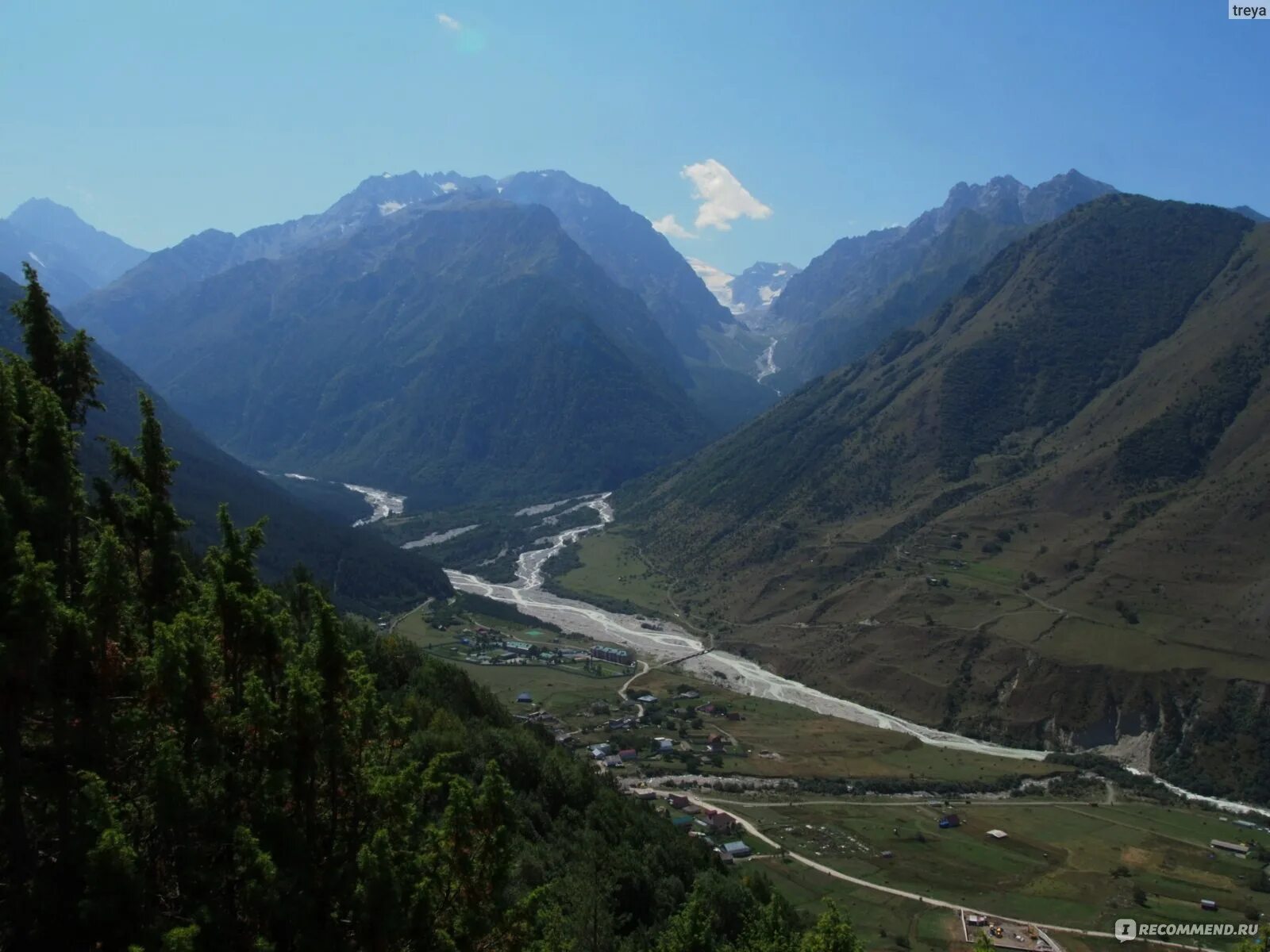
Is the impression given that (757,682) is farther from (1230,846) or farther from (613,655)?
(1230,846)

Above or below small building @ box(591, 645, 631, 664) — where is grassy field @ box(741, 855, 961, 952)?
above

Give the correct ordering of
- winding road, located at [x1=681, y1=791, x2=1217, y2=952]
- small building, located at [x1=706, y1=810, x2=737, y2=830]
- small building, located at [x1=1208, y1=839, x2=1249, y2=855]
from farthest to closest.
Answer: small building, located at [x1=706, y1=810, x2=737, y2=830] → small building, located at [x1=1208, y1=839, x2=1249, y2=855] → winding road, located at [x1=681, y1=791, x2=1217, y2=952]

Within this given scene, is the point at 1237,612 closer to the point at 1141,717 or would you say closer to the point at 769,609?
the point at 1141,717

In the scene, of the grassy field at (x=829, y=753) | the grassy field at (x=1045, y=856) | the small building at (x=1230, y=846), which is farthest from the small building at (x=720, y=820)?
the small building at (x=1230, y=846)

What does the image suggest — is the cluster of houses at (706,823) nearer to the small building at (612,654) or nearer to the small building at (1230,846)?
the small building at (1230,846)

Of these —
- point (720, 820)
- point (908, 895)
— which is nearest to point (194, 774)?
point (908, 895)

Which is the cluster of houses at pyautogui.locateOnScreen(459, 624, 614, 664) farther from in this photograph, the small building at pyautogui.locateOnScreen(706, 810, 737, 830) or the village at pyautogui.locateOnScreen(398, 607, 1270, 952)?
the small building at pyautogui.locateOnScreen(706, 810, 737, 830)

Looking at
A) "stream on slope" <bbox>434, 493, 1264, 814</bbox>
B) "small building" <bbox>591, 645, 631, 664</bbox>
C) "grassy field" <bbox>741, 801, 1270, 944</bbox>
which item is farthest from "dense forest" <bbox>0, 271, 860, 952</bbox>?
"small building" <bbox>591, 645, 631, 664</bbox>
